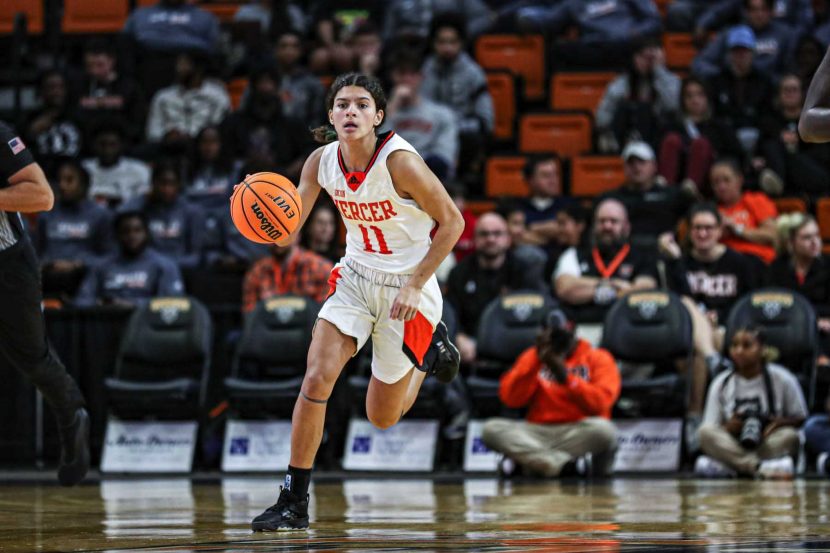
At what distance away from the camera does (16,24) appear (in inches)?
610

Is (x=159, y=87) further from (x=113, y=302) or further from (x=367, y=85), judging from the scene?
(x=367, y=85)

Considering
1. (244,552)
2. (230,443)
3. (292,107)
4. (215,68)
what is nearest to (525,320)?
(230,443)

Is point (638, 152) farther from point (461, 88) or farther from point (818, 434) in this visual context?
point (818, 434)

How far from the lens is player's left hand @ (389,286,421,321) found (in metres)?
6.42

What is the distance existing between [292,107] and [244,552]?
1066 cm

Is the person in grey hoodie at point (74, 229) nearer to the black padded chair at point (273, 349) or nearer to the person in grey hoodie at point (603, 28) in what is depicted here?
the black padded chair at point (273, 349)

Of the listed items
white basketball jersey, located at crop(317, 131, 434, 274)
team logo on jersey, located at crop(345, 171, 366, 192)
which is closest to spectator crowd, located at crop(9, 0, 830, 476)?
white basketball jersey, located at crop(317, 131, 434, 274)

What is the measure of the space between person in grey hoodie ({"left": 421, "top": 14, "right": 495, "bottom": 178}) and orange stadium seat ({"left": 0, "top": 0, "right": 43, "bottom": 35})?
5.02 metres

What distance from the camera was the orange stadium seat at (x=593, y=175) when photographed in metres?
14.2

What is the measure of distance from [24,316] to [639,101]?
8.54 m

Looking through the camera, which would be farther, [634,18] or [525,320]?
[634,18]

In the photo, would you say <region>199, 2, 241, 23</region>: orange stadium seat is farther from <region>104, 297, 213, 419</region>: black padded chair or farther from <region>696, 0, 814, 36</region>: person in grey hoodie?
<region>104, 297, 213, 419</region>: black padded chair

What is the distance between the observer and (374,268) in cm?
675

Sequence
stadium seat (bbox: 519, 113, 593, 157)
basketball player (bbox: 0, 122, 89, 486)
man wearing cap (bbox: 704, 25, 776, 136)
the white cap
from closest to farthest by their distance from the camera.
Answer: basketball player (bbox: 0, 122, 89, 486) → the white cap → man wearing cap (bbox: 704, 25, 776, 136) → stadium seat (bbox: 519, 113, 593, 157)
